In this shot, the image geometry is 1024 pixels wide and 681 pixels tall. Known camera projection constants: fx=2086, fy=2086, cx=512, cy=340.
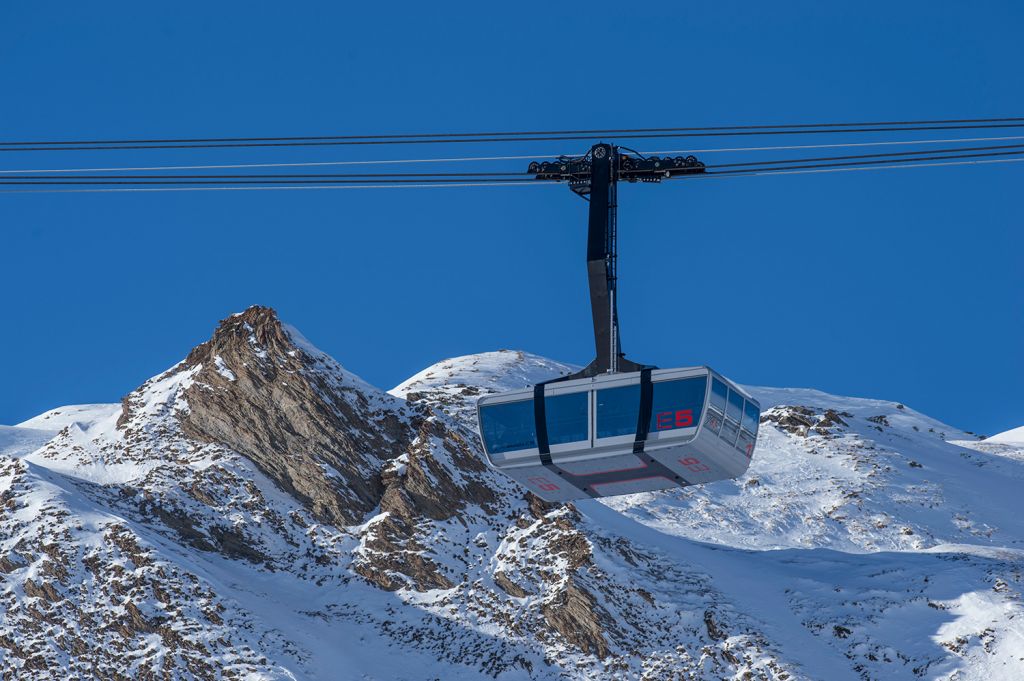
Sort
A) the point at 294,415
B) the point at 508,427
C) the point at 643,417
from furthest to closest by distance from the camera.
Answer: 1. the point at 294,415
2. the point at 508,427
3. the point at 643,417

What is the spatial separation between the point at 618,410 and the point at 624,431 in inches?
22.4

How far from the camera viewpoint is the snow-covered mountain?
9294cm

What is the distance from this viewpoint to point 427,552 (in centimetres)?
10469

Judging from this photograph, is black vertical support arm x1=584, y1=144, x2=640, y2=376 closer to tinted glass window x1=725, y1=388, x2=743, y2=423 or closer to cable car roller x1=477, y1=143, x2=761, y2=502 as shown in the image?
cable car roller x1=477, y1=143, x2=761, y2=502

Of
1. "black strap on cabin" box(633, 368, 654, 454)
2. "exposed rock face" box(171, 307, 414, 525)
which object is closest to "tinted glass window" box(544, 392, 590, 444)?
"black strap on cabin" box(633, 368, 654, 454)

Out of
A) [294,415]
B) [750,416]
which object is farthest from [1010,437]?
[750,416]

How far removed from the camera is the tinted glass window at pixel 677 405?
5084 centimetres

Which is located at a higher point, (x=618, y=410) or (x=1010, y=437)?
(x=1010, y=437)

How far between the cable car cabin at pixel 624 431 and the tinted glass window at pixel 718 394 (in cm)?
2

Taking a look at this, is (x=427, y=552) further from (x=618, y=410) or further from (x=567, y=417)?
(x=618, y=410)

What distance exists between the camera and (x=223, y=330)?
121 m

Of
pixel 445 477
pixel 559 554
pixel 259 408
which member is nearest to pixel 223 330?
pixel 259 408

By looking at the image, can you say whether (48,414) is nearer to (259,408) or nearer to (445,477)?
(259,408)

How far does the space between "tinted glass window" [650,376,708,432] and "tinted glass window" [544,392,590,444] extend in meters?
1.87
